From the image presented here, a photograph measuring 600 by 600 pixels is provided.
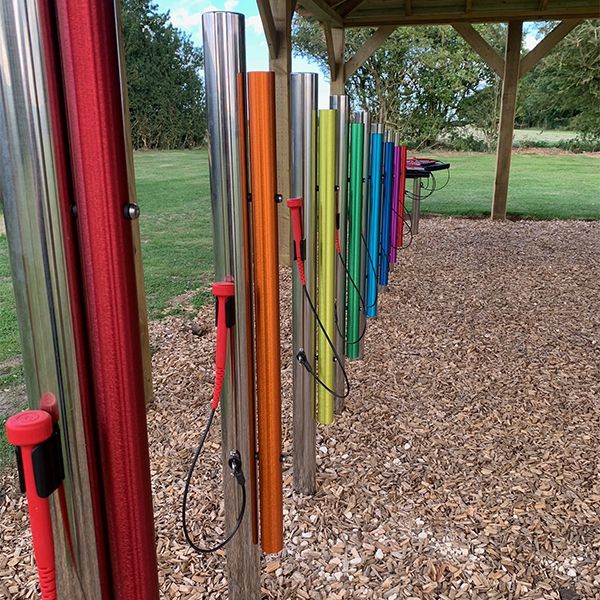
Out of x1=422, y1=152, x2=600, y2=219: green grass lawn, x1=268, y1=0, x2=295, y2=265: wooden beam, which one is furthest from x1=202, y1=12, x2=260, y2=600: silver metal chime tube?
x1=422, y1=152, x2=600, y2=219: green grass lawn

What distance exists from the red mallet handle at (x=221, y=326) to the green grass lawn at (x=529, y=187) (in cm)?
845

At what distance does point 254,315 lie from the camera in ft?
5.05

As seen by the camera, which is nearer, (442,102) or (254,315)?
(254,315)

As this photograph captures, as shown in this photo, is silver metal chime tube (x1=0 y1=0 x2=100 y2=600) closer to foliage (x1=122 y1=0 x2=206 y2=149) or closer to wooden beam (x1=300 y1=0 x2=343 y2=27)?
wooden beam (x1=300 y1=0 x2=343 y2=27)

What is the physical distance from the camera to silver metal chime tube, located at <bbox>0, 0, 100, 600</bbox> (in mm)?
729

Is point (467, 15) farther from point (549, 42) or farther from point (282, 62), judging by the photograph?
point (282, 62)

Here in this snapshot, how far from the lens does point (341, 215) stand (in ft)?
8.30

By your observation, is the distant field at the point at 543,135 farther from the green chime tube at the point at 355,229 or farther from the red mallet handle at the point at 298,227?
the red mallet handle at the point at 298,227

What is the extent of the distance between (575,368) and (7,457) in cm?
298

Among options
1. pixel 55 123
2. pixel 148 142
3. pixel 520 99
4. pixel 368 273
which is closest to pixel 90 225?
pixel 55 123

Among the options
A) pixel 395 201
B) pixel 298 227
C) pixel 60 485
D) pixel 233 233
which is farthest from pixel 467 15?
pixel 60 485

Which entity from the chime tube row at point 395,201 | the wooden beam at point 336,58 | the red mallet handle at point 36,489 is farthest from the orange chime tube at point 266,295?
the wooden beam at point 336,58

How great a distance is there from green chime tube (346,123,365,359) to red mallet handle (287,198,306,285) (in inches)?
36.3

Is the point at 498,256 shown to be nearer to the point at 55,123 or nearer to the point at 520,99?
the point at 55,123
